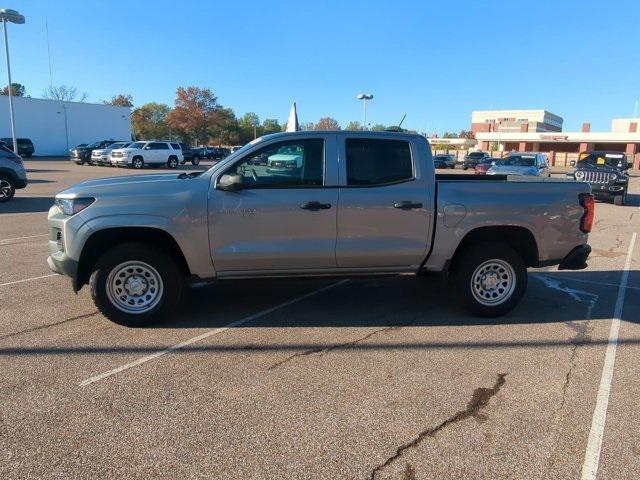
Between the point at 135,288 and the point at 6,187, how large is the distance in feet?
41.3

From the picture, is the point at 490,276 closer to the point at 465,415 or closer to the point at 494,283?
the point at 494,283

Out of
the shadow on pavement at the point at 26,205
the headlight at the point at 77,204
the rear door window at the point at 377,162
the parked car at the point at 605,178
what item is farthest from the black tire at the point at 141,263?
the parked car at the point at 605,178

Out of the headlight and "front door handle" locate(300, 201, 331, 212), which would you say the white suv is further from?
"front door handle" locate(300, 201, 331, 212)

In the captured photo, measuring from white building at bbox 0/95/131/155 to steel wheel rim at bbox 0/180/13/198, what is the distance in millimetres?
44640

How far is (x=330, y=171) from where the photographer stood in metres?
5.14

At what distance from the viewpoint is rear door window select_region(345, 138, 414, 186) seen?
5.21 metres

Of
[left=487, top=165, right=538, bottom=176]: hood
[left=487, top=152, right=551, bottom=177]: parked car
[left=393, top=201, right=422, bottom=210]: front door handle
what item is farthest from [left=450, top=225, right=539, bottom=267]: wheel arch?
[left=487, top=152, right=551, bottom=177]: parked car

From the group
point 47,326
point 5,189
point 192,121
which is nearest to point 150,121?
point 192,121

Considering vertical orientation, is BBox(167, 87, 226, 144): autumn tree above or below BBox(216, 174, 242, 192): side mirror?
above

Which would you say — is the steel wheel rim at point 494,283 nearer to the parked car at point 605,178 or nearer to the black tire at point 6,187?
the black tire at point 6,187

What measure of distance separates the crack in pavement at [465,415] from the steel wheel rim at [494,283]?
4.80 feet

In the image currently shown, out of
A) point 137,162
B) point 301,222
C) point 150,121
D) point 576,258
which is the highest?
point 150,121

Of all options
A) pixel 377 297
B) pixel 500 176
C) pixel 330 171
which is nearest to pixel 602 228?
pixel 500 176

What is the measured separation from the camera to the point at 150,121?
108 metres
